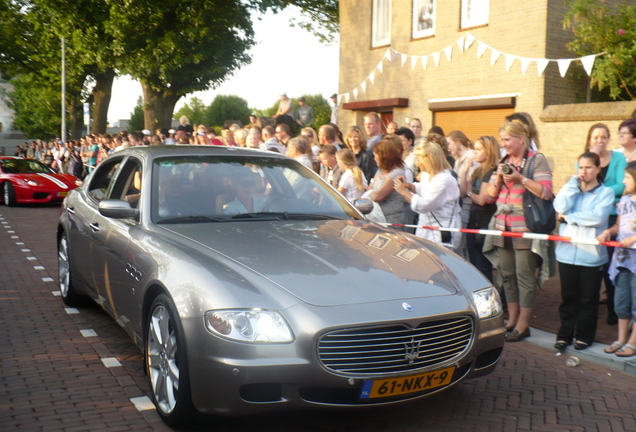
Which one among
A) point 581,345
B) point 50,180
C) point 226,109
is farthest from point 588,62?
point 226,109

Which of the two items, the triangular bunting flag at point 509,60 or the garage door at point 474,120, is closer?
the triangular bunting flag at point 509,60

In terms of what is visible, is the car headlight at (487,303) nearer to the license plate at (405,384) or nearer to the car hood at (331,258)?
the car hood at (331,258)

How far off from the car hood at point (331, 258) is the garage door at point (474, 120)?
454 inches

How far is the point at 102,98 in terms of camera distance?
34969 mm

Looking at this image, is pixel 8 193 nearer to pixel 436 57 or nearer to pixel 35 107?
pixel 436 57

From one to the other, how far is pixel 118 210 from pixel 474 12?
13.5m

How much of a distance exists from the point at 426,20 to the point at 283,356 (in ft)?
51.6

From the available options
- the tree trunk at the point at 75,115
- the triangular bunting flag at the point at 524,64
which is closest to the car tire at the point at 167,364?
the triangular bunting flag at the point at 524,64

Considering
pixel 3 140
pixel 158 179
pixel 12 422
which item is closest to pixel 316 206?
pixel 158 179

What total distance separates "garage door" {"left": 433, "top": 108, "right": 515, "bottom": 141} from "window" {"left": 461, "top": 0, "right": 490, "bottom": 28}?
2.01 meters

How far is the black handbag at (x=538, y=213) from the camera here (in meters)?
5.88

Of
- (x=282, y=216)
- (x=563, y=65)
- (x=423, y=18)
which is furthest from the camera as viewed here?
(x=423, y=18)

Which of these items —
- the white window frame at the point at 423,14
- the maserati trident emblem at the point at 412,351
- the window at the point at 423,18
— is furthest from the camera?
the window at the point at 423,18

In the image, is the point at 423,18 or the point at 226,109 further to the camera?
the point at 226,109
